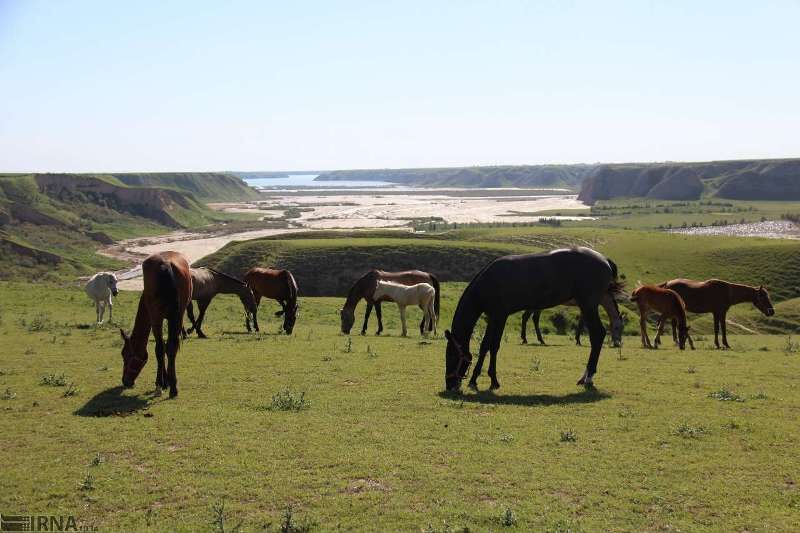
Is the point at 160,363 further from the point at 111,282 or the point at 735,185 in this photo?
the point at 735,185

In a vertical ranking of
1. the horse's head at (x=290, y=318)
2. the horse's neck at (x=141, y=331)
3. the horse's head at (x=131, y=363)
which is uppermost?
the horse's neck at (x=141, y=331)

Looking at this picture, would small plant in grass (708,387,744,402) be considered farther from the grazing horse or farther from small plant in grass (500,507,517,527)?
small plant in grass (500,507,517,527)

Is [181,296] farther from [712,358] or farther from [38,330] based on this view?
[712,358]

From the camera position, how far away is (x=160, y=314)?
44.2 ft

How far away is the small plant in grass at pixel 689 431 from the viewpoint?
10.9 m

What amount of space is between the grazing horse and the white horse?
9.23m

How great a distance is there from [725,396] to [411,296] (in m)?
12.6

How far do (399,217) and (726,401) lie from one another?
127 meters

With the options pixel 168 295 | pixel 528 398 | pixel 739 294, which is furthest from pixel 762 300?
pixel 168 295

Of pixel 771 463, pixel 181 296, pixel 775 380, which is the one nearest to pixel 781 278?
pixel 775 380

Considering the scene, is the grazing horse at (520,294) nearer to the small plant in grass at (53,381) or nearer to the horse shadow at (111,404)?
the horse shadow at (111,404)

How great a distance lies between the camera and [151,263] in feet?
44.1

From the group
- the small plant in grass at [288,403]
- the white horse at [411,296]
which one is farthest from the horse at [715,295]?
the small plant in grass at [288,403]

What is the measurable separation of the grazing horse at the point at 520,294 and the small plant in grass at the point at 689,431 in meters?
3.64
